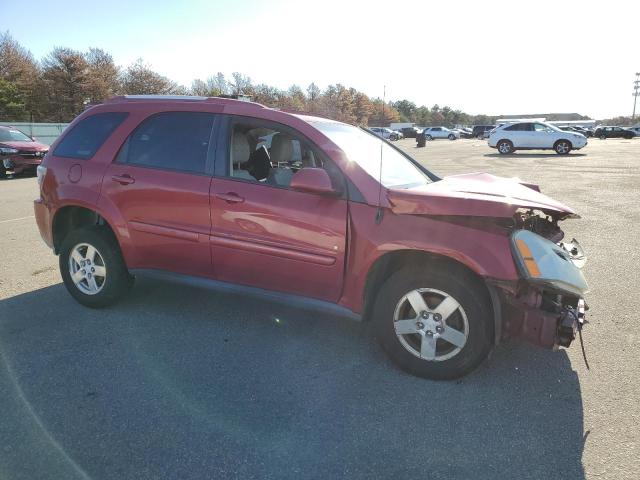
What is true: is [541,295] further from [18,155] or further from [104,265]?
[18,155]

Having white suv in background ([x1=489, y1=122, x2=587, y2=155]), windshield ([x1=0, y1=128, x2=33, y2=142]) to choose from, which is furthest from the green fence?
white suv in background ([x1=489, y1=122, x2=587, y2=155])

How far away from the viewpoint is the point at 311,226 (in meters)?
3.36

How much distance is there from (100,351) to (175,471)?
5.04ft

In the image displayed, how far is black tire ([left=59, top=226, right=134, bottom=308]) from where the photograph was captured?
4207 millimetres

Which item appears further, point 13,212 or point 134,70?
point 134,70

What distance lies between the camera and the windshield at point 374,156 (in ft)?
11.6

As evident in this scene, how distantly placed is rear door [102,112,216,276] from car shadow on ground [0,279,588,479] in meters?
0.61

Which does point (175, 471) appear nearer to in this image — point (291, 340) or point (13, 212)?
point (291, 340)

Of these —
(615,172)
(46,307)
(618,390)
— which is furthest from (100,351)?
(615,172)

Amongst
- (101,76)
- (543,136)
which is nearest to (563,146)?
(543,136)

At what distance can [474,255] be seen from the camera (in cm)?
295

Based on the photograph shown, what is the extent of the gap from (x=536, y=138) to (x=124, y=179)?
2580 cm

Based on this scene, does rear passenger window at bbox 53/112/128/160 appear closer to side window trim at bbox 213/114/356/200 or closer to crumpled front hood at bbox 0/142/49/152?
side window trim at bbox 213/114/356/200

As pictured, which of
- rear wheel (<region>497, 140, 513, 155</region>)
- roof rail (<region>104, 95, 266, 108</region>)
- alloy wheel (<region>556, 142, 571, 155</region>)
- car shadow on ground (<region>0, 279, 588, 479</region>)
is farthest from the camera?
rear wheel (<region>497, 140, 513, 155</region>)
